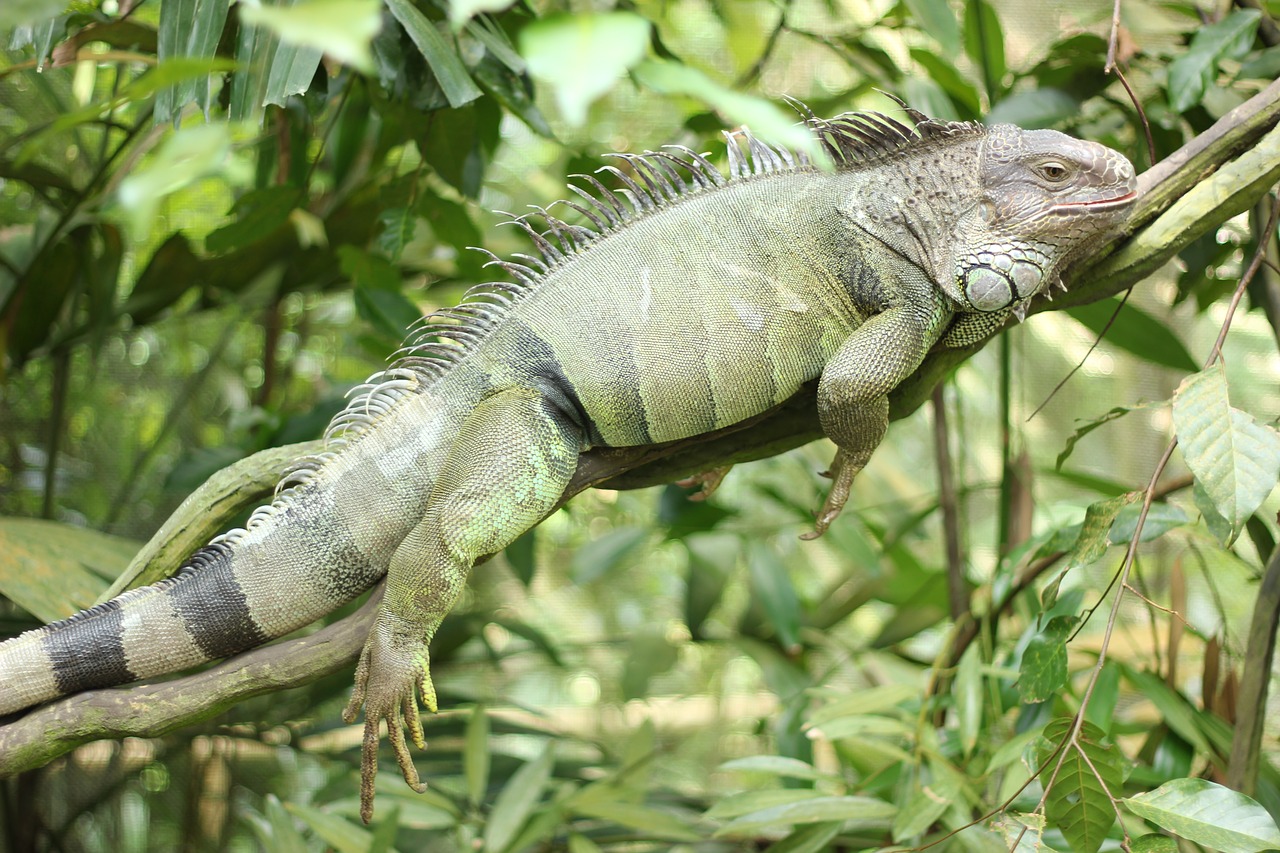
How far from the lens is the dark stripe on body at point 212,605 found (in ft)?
6.51

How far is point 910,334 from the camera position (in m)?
1.99

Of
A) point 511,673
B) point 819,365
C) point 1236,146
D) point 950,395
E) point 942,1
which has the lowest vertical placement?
point 511,673

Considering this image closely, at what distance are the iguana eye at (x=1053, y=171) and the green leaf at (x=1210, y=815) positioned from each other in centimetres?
112

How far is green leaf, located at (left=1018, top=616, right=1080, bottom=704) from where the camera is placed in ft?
6.15

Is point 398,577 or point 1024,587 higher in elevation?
point 398,577

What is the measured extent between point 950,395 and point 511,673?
2.71m

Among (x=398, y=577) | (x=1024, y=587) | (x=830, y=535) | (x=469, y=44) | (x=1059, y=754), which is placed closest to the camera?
(x=1059, y=754)

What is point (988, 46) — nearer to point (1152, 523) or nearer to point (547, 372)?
point (1152, 523)

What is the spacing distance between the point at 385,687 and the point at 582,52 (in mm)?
1454

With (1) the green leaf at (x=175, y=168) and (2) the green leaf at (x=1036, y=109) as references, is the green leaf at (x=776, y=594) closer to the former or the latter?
(2) the green leaf at (x=1036, y=109)

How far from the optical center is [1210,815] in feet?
5.17

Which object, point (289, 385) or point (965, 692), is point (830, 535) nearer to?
point (965, 692)

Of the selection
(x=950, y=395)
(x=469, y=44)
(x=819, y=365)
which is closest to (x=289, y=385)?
(x=469, y=44)

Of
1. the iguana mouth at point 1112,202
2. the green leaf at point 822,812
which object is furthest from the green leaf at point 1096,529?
the green leaf at point 822,812
